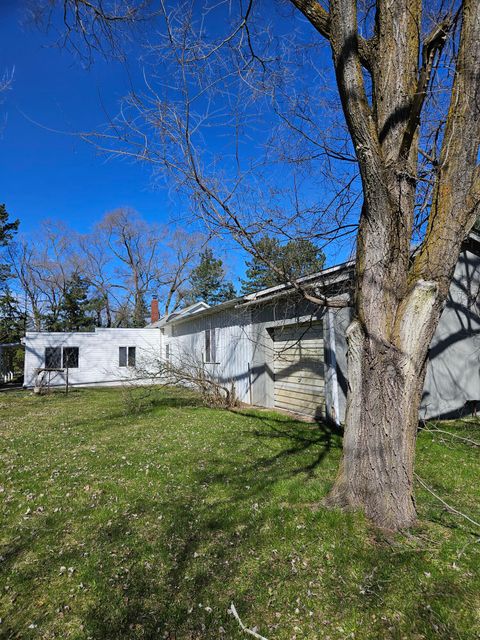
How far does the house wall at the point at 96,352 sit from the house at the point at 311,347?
5.92m

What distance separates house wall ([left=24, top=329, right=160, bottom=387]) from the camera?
1873 centimetres

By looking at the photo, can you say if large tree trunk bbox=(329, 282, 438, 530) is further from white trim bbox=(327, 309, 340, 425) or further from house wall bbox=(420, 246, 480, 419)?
house wall bbox=(420, 246, 480, 419)

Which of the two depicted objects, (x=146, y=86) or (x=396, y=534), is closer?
(x=396, y=534)

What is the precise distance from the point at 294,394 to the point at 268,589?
7355 mm

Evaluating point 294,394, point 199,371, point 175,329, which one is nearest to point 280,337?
point 294,394

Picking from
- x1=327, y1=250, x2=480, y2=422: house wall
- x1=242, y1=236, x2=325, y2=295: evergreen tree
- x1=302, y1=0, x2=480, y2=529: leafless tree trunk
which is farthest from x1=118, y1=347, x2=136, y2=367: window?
x1=302, y1=0, x2=480, y2=529: leafless tree trunk

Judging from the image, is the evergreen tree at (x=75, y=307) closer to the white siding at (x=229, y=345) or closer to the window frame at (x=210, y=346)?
the white siding at (x=229, y=345)

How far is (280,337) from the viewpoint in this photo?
10750 mm

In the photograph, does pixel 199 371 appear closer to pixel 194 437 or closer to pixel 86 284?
pixel 194 437

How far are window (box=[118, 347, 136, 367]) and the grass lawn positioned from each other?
15295 mm

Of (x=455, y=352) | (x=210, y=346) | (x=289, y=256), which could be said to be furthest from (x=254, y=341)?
(x=289, y=256)

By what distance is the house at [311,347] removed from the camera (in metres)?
8.09

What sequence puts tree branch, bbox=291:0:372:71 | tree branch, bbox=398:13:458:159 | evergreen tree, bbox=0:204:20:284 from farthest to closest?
evergreen tree, bbox=0:204:20:284, tree branch, bbox=291:0:372:71, tree branch, bbox=398:13:458:159

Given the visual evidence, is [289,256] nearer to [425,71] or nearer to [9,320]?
[425,71]
